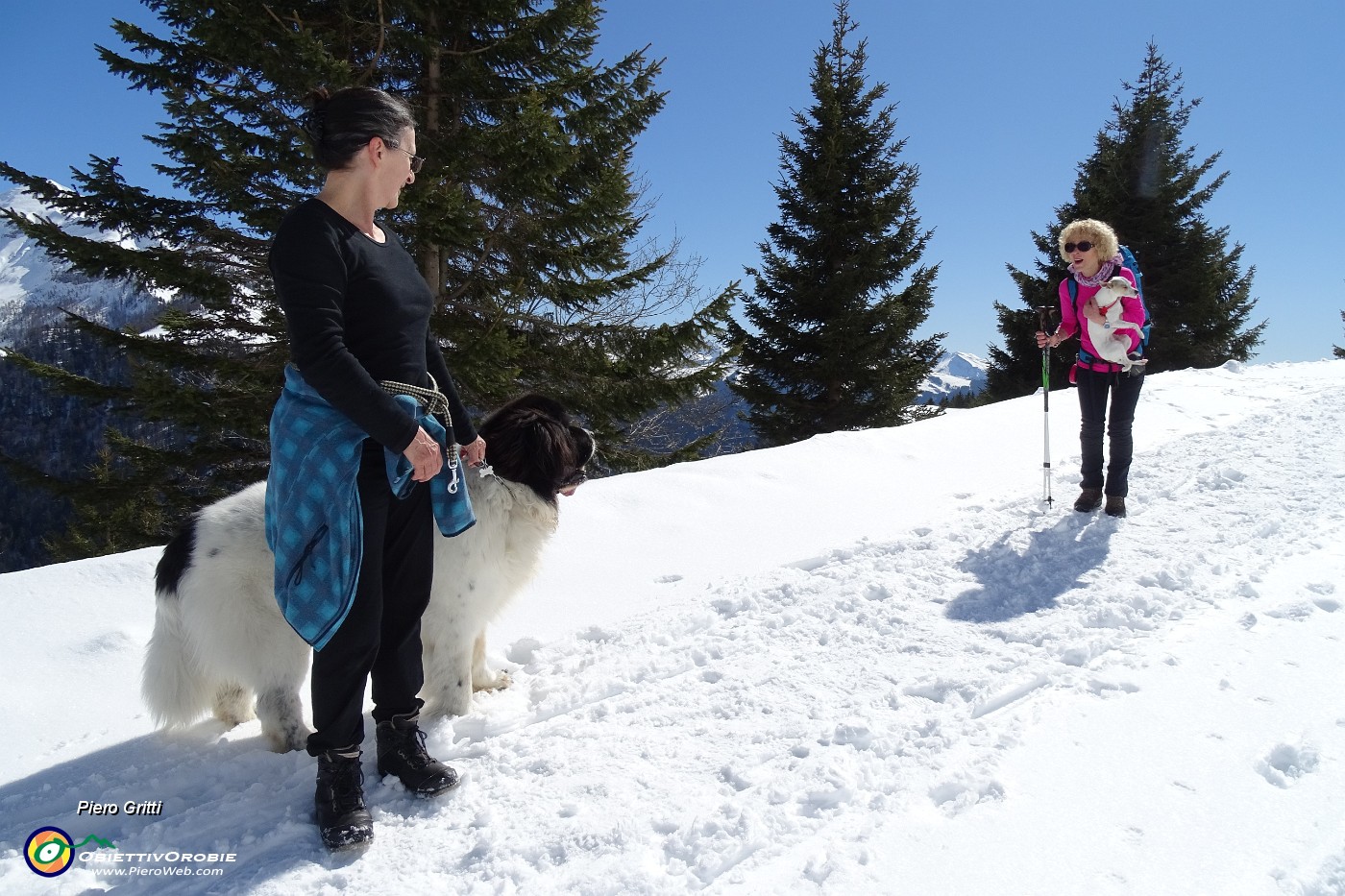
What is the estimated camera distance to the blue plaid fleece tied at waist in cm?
176

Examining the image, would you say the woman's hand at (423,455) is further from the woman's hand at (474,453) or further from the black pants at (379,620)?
the woman's hand at (474,453)

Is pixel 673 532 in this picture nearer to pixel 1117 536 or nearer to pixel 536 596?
pixel 536 596

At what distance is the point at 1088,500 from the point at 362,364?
460cm

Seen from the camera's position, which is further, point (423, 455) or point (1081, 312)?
point (1081, 312)

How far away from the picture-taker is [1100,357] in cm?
442

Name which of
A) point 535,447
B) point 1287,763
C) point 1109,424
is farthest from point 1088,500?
point 535,447

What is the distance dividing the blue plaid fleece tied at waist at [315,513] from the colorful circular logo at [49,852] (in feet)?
2.85

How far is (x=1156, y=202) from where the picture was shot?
19.2m

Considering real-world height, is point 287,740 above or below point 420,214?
below

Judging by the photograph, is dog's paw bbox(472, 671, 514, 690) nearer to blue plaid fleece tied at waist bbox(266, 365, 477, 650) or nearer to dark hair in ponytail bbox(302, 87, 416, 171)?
blue plaid fleece tied at waist bbox(266, 365, 477, 650)

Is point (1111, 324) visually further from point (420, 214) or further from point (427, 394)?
point (420, 214)

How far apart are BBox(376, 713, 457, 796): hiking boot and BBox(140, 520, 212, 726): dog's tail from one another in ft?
2.42
